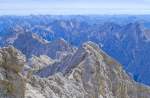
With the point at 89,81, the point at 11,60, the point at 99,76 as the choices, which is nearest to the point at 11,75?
the point at 11,60

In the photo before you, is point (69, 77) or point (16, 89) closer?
point (16, 89)

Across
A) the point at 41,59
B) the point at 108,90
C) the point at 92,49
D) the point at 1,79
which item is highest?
the point at 1,79

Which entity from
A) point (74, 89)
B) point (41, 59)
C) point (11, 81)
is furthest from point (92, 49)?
point (41, 59)

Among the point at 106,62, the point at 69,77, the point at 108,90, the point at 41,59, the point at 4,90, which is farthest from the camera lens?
the point at 41,59

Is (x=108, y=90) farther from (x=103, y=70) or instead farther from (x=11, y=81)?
(x=11, y=81)

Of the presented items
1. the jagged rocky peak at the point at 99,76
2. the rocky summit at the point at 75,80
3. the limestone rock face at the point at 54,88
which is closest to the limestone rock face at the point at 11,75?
the rocky summit at the point at 75,80

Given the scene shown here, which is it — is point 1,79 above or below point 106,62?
above

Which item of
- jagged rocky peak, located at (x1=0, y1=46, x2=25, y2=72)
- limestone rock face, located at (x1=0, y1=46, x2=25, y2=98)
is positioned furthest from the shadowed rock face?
limestone rock face, located at (x1=0, y1=46, x2=25, y2=98)
